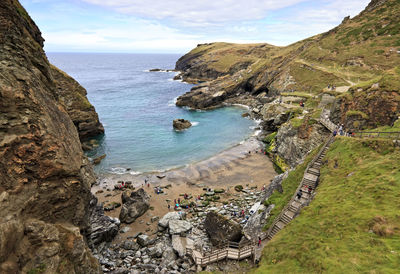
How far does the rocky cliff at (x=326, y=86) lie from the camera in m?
32.7

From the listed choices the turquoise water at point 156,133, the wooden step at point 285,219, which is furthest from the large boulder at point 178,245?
the turquoise water at point 156,133

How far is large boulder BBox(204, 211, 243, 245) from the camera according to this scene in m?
22.6

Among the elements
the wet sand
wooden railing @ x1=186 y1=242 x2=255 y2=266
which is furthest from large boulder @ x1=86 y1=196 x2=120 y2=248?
wooden railing @ x1=186 y1=242 x2=255 y2=266

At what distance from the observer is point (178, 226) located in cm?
2792

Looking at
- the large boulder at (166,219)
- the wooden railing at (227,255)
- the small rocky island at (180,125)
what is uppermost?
the wooden railing at (227,255)

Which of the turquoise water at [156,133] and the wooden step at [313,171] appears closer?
the wooden step at [313,171]

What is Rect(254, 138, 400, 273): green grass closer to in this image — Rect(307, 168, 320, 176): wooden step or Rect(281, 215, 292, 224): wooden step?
Rect(307, 168, 320, 176): wooden step

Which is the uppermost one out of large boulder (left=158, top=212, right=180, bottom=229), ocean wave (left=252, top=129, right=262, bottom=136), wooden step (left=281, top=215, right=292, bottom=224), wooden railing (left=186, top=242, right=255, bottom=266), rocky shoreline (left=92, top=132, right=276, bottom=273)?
wooden step (left=281, top=215, right=292, bottom=224)

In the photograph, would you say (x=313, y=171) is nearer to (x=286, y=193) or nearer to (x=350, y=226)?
(x=286, y=193)

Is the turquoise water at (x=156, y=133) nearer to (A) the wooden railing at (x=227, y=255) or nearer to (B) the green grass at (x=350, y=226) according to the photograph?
(A) the wooden railing at (x=227, y=255)

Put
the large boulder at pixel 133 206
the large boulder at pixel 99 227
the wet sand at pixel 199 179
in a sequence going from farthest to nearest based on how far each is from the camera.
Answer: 1. the wet sand at pixel 199 179
2. the large boulder at pixel 133 206
3. the large boulder at pixel 99 227

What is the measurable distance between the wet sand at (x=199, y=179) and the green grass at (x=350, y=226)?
19.4m

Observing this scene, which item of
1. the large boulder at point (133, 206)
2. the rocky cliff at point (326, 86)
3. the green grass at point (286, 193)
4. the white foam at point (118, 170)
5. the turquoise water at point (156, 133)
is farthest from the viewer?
the turquoise water at point (156, 133)

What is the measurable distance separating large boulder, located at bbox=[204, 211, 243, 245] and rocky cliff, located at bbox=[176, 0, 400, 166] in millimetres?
20854
